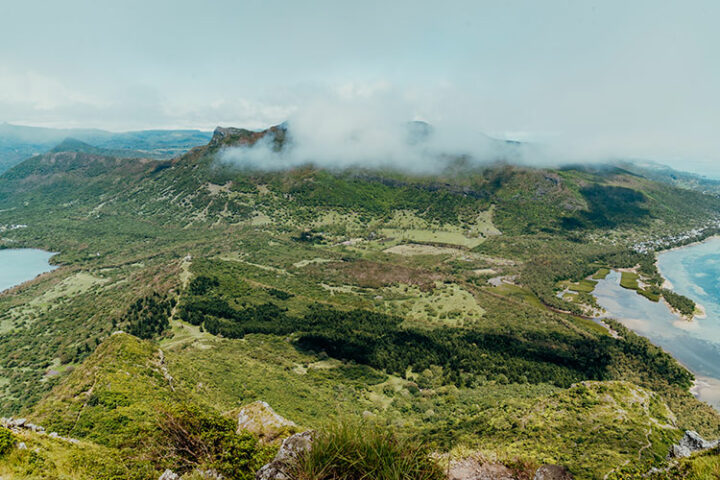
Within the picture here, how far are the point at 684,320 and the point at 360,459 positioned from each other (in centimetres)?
12938

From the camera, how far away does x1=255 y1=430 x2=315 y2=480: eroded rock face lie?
8789 mm

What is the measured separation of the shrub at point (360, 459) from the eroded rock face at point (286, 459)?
542 mm

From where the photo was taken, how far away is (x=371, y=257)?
15612cm

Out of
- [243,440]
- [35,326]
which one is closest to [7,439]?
[243,440]

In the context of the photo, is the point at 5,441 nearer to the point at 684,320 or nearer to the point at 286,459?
the point at 286,459

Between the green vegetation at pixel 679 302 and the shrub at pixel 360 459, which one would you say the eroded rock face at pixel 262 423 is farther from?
the green vegetation at pixel 679 302

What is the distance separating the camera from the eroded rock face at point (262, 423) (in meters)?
16.9

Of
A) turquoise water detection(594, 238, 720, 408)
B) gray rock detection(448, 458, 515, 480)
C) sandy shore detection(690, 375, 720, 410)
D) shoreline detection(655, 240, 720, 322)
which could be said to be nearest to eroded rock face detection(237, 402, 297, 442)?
gray rock detection(448, 458, 515, 480)

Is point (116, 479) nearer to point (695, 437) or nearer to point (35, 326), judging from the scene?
point (695, 437)

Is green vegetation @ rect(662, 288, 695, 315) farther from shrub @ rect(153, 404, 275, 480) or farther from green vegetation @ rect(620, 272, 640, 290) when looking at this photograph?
shrub @ rect(153, 404, 275, 480)

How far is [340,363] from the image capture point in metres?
Result: 64.2

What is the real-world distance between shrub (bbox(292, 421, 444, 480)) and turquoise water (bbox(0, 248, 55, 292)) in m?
177

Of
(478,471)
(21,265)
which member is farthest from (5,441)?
(21,265)

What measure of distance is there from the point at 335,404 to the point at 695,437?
38083 mm
